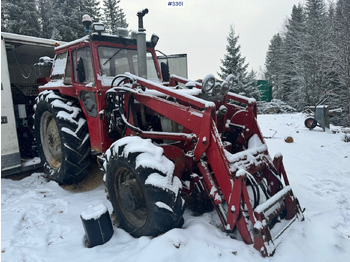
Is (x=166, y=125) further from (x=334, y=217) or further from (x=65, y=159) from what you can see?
(x=334, y=217)

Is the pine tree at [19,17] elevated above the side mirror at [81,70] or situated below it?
above

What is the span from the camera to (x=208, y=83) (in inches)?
129

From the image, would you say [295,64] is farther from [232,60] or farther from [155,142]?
[155,142]

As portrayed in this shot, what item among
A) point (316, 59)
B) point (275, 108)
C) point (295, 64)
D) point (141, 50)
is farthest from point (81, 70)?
point (295, 64)

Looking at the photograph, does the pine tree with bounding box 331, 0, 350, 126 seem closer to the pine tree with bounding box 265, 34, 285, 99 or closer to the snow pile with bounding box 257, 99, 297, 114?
the snow pile with bounding box 257, 99, 297, 114

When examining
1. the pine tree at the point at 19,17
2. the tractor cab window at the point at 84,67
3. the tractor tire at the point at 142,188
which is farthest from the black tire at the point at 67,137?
the pine tree at the point at 19,17

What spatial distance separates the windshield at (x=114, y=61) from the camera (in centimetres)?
420

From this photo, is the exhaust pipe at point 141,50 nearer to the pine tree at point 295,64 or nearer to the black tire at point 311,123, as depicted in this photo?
the black tire at point 311,123

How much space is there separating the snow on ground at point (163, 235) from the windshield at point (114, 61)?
2.04 m

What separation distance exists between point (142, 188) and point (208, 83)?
1494 mm

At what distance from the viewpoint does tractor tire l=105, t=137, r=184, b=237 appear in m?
2.76

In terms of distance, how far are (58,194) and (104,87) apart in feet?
6.86

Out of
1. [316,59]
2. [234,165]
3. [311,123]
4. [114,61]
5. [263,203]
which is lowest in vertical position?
[311,123]

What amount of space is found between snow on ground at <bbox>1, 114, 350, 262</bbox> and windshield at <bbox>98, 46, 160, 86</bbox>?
204 cm
